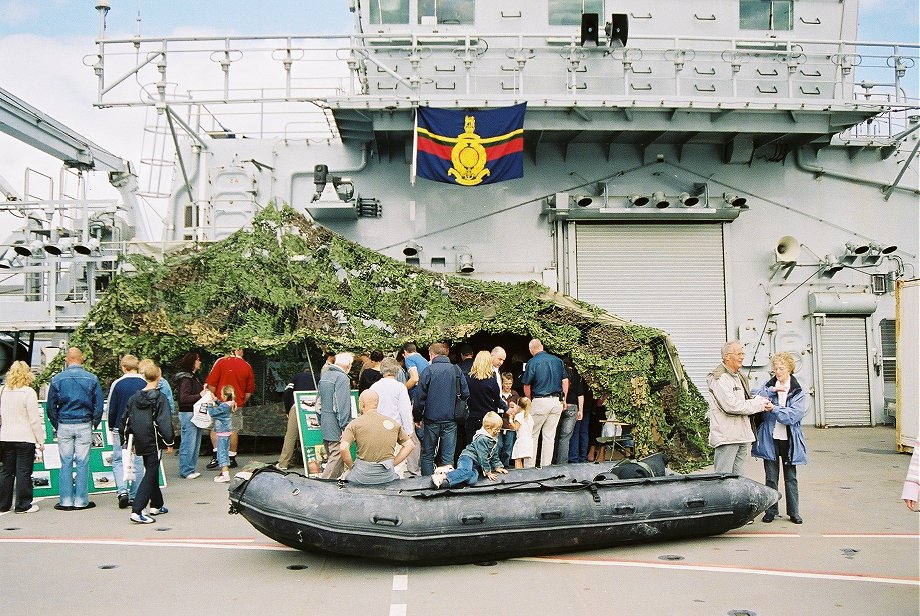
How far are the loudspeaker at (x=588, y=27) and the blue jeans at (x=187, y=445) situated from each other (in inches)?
415

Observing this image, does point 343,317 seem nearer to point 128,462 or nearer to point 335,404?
point 335,404

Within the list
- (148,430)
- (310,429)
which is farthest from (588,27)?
(148,430)

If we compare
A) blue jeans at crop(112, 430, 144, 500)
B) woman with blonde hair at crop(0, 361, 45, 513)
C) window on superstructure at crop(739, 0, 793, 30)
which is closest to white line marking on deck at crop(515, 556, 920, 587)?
blue jeans at crop(112, 430, 144, 500)

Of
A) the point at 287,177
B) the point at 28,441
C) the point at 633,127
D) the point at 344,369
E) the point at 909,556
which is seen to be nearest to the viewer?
the point at 909,556

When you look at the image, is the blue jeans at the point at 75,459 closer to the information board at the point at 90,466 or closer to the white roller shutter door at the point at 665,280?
the information board at the point at 90,466

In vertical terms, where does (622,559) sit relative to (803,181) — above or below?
below

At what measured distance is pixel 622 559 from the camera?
25.3 ft

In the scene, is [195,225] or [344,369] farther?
[195,225]

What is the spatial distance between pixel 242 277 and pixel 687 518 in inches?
311

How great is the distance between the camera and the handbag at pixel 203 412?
12.1 metres

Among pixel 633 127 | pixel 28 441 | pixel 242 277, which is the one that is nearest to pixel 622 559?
pixel 28 441

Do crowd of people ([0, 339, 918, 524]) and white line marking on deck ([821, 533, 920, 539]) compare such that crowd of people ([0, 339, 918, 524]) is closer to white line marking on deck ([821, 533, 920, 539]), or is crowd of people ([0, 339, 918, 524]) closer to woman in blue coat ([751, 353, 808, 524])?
woman in blue coat ([751, 353, 808, 524])

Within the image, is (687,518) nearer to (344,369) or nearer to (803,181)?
(344,369)

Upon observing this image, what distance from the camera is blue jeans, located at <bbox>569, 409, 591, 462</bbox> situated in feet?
42.7
